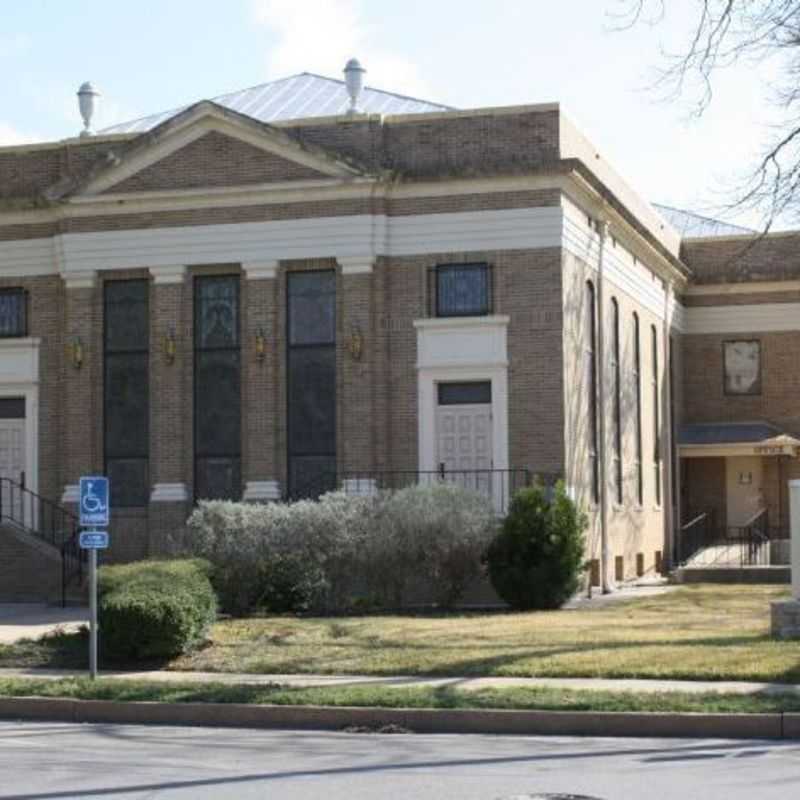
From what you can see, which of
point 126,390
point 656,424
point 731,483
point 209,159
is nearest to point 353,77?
point 209,159

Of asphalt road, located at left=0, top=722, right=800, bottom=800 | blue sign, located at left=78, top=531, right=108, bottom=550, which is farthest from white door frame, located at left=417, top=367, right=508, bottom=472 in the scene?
asphalt road, located at left=0, top=722, right=800, bottom=800

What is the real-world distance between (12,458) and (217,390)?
4771 millimetres

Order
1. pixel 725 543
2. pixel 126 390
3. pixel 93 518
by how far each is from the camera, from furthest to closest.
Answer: pixel 725 543 < pixel 126 390 < pixel 93 518

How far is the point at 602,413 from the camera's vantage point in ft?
105

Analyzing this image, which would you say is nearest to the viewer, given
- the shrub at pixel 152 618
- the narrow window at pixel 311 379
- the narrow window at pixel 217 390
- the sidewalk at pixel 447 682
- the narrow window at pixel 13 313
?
the sidewalk at pixel 447 682

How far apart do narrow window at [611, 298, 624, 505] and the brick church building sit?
2.68ft

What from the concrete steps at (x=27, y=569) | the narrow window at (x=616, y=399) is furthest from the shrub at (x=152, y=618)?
the narrow window at (x=616, y=399)

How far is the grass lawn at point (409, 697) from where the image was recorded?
14.4 m

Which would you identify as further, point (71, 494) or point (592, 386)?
point (592, 386)

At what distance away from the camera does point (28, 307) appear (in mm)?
31688

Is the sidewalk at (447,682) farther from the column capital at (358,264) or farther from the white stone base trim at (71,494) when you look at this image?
the column capital at (358,264)

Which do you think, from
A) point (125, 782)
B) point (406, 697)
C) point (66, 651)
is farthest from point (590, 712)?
point (66, 651)

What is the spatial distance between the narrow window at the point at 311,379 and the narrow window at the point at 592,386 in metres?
5.22

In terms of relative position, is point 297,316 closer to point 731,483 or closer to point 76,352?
point 76,352
